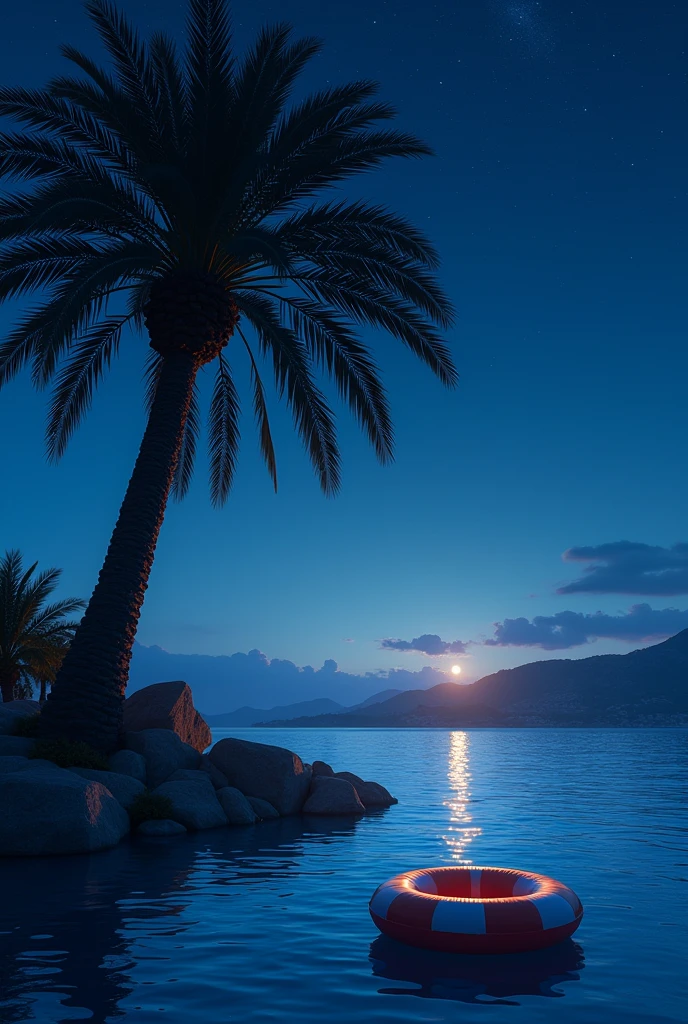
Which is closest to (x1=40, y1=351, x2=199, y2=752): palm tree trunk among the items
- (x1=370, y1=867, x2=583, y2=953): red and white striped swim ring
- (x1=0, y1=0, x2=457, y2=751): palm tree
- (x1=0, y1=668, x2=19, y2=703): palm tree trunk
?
(x1=0, y1=0, x2=457, y2=751): palm tree

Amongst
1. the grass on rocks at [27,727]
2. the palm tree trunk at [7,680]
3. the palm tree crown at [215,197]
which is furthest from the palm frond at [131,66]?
the palm tree trunk at [7,680]

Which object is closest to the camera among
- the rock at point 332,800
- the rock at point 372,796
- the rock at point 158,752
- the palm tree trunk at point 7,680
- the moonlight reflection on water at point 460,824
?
the moonlight reflection on water at point 460,824

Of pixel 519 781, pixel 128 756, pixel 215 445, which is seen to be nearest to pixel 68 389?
pixel 215 445

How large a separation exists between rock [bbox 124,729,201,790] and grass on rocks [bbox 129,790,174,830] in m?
1.28

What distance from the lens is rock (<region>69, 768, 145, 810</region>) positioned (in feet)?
46.6

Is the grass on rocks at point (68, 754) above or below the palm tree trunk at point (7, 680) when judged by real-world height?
below

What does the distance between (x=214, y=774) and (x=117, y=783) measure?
3400mm

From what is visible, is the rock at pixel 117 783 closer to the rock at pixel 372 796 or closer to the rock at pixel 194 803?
the rock at pixel 194 803

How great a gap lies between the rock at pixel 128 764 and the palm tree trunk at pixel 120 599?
309 mm

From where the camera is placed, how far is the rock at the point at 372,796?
21109 millimetres

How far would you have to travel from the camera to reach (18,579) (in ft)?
109

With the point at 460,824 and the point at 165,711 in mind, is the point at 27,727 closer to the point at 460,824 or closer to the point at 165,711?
the point at 165,711

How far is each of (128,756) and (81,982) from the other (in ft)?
32.9

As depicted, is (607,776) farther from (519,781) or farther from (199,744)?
(199,744)
